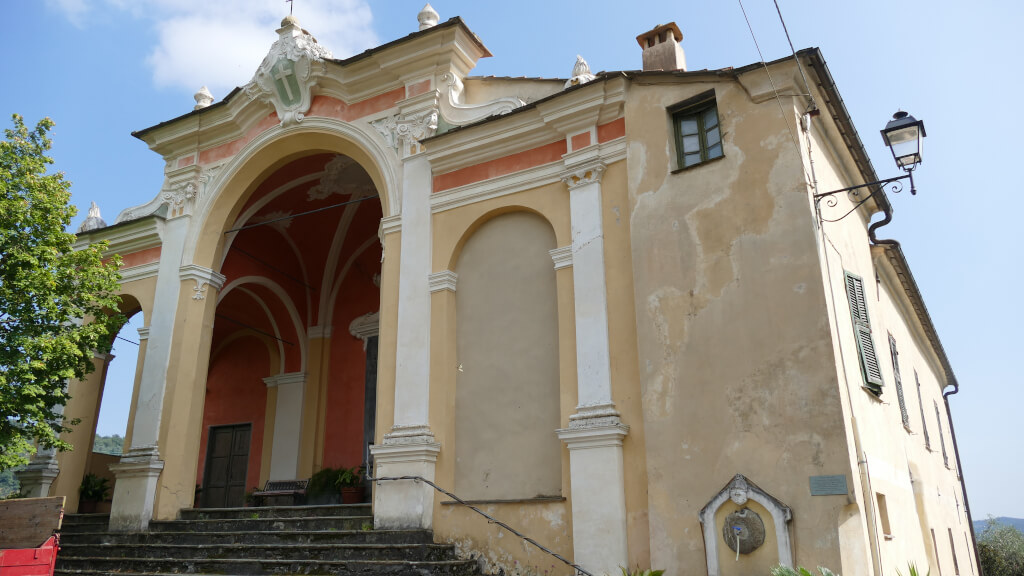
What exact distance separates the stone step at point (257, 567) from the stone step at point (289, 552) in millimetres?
131

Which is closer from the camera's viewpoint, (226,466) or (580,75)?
(580,75)

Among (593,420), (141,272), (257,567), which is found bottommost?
(257,567)

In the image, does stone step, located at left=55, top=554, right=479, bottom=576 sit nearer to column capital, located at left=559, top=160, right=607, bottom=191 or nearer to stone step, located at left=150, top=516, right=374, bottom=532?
stone step, located at left=150, top=516, right=374, bottom=532

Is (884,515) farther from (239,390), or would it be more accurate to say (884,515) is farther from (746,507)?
(239,390)

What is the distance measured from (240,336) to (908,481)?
532 inches

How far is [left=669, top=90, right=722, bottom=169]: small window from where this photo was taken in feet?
28.2

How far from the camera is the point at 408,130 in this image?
1101cm

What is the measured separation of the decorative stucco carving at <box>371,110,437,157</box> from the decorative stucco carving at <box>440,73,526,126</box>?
0.24m

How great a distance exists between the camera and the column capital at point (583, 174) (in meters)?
9.26

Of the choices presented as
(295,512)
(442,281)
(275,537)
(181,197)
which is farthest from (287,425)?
(442,281)

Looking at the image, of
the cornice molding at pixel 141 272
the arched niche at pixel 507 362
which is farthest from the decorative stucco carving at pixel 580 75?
the cornice molding at pixel 141 272

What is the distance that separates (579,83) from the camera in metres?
9.73

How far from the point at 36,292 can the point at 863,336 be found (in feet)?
32.9

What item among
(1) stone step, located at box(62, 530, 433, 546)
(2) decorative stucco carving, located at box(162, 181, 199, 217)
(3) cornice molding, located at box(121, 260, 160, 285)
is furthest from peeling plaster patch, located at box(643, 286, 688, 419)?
(3) cornice molding, located at box(121, 260, 160, 285)
